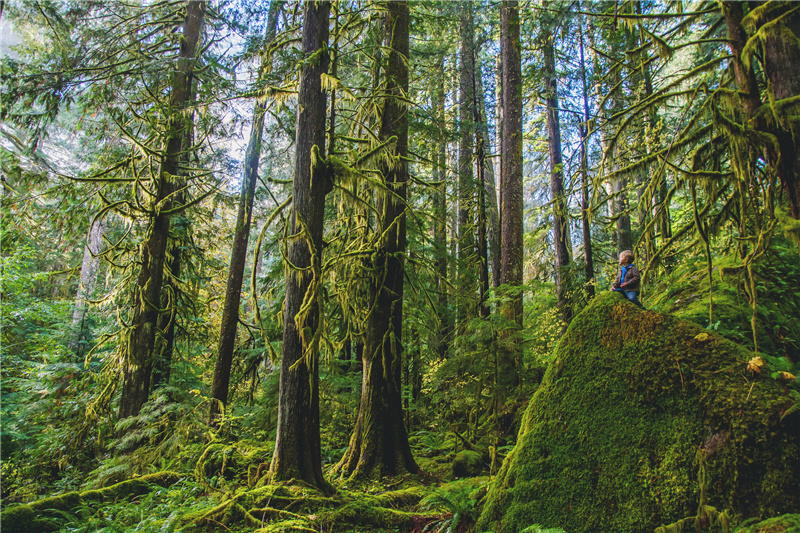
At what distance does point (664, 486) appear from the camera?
250cm

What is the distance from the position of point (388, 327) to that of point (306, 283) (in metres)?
2.00

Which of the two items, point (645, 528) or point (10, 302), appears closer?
point (645, 528)

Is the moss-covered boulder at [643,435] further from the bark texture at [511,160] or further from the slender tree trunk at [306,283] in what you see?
the bark texture at [511,160]

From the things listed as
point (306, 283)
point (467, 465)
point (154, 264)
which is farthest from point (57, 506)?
point (467, 465)

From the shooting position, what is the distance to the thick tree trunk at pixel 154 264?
8656 millimetres

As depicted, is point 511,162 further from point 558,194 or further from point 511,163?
point 558,194

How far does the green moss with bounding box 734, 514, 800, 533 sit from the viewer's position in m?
1.91

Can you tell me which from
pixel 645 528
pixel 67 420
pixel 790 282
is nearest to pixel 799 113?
pixel 790 282

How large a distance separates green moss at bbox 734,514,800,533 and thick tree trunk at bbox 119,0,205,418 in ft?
32.7

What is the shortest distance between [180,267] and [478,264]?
8681mm

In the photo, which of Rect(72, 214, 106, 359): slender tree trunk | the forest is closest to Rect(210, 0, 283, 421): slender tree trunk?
the forest

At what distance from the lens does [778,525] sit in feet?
6.41

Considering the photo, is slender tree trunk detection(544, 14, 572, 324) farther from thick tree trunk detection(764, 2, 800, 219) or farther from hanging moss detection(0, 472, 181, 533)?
hanging moss detection(0, 472, 181, 533)

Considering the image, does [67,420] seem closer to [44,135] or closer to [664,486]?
[44,135]
